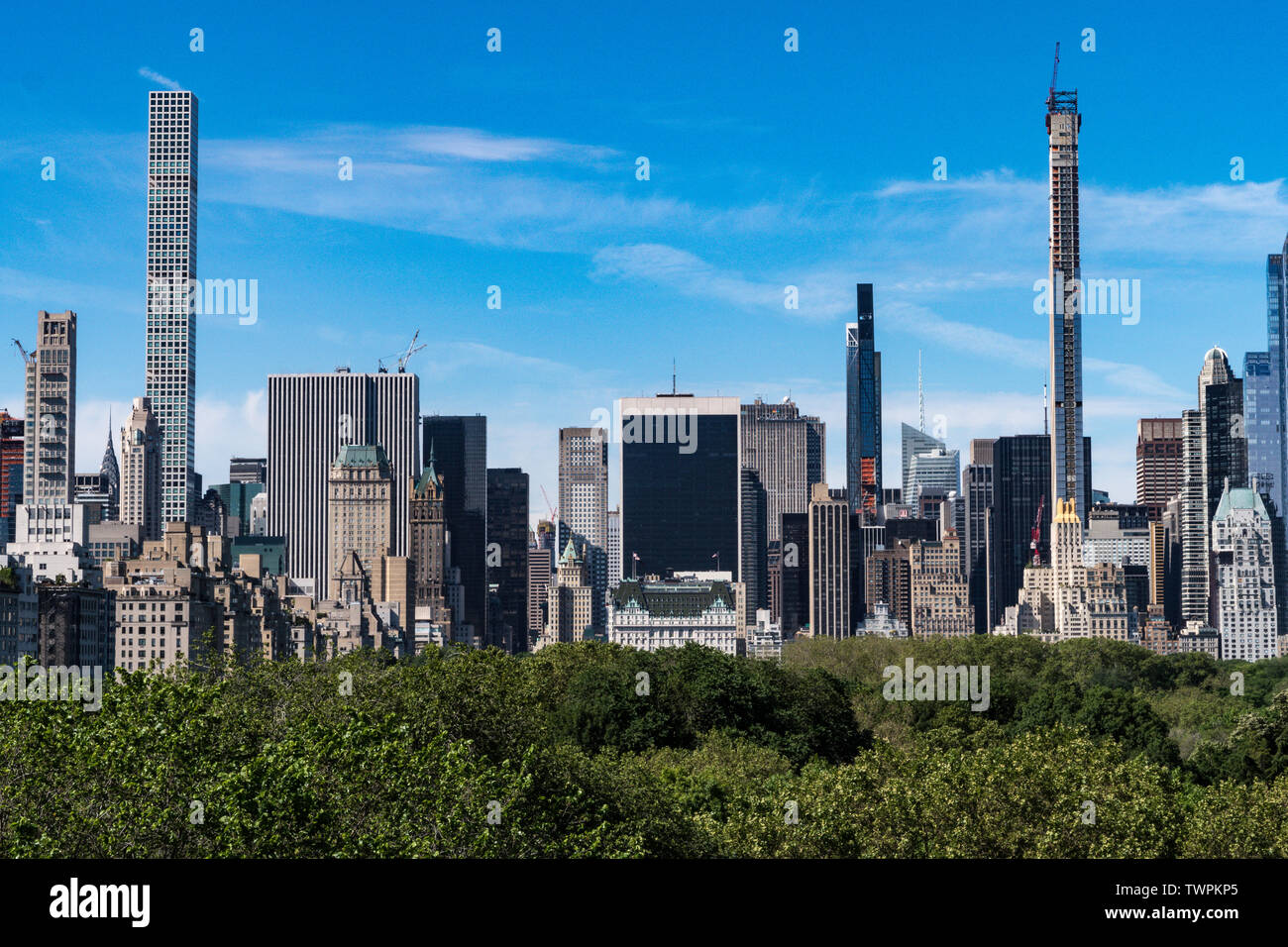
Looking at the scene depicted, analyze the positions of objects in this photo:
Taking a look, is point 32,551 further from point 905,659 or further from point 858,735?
point 858,735

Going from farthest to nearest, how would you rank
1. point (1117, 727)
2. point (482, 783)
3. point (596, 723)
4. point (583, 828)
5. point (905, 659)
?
point (905, 659), point (1117, 727), point (596, 723), point (583, 828), point (482, 783)

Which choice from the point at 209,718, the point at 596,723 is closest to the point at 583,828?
the point at 209,718

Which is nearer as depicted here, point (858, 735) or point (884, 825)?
point (884, 825)
